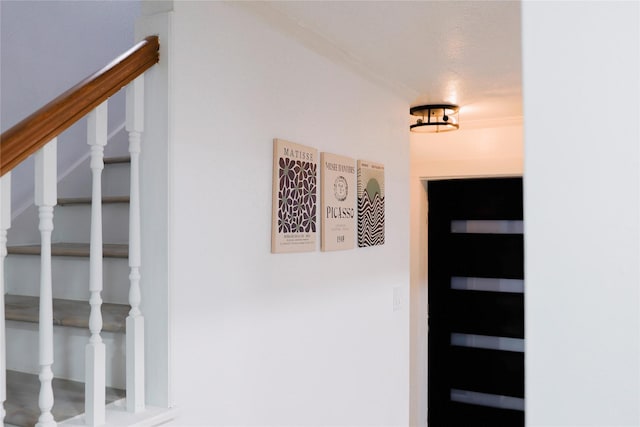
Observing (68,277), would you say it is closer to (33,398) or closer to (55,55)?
(33,398)

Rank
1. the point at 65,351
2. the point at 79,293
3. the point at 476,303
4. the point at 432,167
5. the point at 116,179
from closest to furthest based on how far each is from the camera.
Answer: the point at 65,351, the point at 79,293, the point at 116,179, the point at 432,167, the point at 476,303

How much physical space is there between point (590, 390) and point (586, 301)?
9 cm

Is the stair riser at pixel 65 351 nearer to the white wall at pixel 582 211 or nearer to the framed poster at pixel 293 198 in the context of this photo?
the framed poster at pixel 293 198

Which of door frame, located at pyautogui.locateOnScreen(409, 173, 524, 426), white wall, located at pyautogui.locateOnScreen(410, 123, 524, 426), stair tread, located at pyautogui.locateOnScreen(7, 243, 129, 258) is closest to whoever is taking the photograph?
stair tread, located at pyautogui.locateOnScreen(7, 243, 129, 258)

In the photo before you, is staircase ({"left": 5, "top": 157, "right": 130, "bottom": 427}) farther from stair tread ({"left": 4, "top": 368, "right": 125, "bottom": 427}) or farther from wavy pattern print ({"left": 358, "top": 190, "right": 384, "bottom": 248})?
wavy pattern print ({"left": 358, "top": 190, "right": 384, "bottom": 248})

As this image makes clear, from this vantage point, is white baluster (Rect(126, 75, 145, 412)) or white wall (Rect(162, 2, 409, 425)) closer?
white baluster (Rect(126, 75, 145, 412))

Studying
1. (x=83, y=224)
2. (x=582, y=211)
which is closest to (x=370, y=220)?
(x=83, y=224)

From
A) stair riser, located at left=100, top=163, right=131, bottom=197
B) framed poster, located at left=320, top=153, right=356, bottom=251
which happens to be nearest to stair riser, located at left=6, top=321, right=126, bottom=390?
stair riser, located at left=100, top=163, right=131, bottom=197

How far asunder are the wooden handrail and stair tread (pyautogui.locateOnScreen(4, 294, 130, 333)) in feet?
1.93

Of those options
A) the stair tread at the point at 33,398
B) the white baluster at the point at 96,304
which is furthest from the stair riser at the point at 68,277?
the white baluster at the point at 96,304

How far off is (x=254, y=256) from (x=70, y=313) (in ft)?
1.98

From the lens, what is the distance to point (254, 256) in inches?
79.5

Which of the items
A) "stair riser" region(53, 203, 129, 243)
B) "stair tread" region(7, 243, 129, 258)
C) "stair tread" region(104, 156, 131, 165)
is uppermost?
"stair tread" region(104, 156, 131, 165)

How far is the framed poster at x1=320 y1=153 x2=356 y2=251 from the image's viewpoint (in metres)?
2.45
